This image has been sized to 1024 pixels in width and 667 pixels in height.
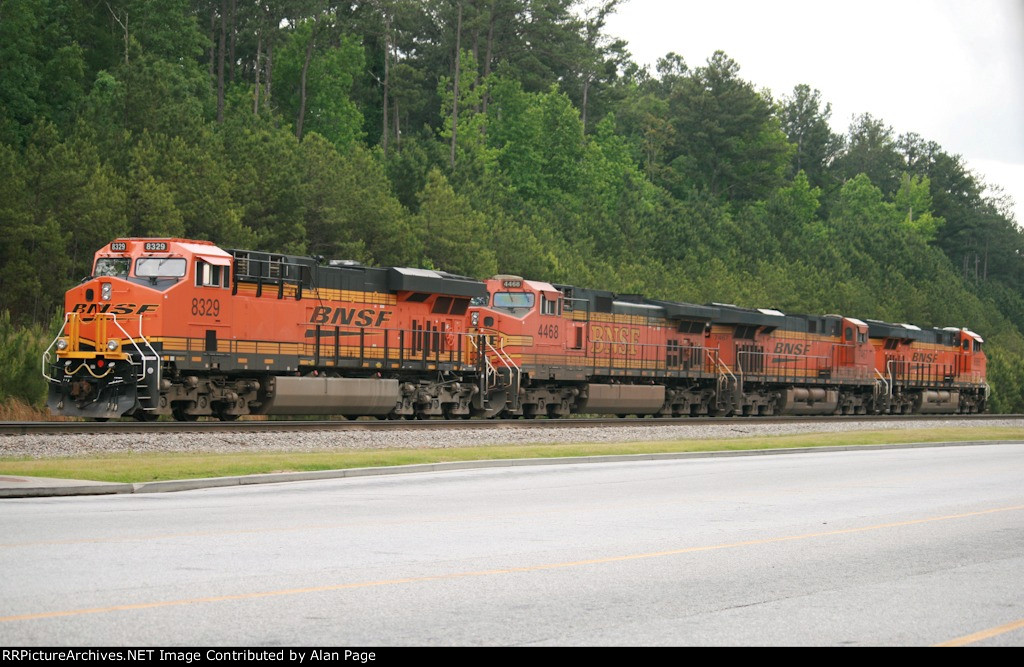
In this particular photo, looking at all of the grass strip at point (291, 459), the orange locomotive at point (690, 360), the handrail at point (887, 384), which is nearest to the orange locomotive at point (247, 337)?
the orange locomotive at point (690, 360)

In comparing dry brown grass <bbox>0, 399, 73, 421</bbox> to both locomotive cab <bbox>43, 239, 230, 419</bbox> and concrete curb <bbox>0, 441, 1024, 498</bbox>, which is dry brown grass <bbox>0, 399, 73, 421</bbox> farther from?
concrete curb <bbox>0, 441, 1024, 498</bbox>

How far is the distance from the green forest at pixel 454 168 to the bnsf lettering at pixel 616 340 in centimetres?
1296

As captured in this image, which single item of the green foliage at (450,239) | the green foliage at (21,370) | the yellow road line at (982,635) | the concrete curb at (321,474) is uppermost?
the green foliage at (450,239)

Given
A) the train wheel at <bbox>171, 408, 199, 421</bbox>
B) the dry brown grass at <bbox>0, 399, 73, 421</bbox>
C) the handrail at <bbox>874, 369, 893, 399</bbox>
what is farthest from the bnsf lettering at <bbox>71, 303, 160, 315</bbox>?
the handrail at <bbox>874, 369, 893, 399</bbox>

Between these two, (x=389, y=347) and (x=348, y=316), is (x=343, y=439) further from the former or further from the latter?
(x=389, y=347)

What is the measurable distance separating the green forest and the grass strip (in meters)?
11.4

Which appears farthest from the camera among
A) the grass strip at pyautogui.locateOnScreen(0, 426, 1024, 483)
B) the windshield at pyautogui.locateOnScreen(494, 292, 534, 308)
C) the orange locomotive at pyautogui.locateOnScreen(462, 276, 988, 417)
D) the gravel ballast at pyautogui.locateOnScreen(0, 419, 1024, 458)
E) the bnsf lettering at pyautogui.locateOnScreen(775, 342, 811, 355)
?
the bnsf lettering at pyautogui.locateOnScreen(775, 342, 811, 355)

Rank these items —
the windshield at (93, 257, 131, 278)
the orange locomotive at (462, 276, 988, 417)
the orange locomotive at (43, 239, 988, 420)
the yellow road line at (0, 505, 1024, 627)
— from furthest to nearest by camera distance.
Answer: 1. the orange locomotive at (462, 276, 988, 417)
2. the windshield at (93, 257, 131, 278)
3. the orange locomotive at (43, 239, 988, 420)
4. the yellow road line at (0, 505, 1024, 627)

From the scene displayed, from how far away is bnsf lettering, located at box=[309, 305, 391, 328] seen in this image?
30.1 meters

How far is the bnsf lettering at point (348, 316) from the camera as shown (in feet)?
98.7

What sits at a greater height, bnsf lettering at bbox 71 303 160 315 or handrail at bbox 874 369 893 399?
bnsf lettering at bbox 71 303 160 315

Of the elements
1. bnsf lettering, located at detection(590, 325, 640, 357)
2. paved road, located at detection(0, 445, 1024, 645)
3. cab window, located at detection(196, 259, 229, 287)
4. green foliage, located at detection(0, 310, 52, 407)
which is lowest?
paved road, located at detection(0, 445, 1024, 645)

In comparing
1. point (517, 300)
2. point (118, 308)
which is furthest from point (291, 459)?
point (517, 300)

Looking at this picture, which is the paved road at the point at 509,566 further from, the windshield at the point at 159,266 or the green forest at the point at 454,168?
the green forest at the point at 454,168
